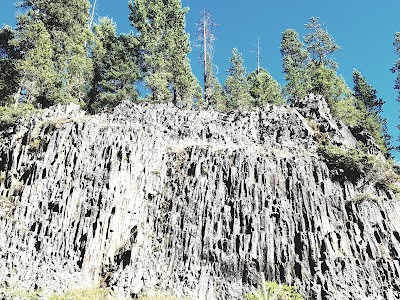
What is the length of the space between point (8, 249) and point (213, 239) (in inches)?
429

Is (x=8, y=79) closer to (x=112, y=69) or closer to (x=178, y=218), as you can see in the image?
(x=112, y=69)

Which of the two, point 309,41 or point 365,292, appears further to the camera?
point 309,41

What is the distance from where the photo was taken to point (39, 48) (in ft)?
106

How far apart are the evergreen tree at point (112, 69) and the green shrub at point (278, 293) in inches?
914

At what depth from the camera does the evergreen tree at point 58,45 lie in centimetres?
3234

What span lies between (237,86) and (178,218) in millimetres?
26220

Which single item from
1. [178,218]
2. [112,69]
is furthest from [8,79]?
[178,218]

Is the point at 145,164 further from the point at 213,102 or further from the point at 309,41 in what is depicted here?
the point at 309,41

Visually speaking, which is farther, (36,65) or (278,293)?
(36,65)

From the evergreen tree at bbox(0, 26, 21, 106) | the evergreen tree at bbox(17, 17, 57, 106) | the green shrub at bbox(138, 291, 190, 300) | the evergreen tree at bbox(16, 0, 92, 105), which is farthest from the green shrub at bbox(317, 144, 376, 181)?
the evergreen tree at bbox(0, 26, 21, 106)

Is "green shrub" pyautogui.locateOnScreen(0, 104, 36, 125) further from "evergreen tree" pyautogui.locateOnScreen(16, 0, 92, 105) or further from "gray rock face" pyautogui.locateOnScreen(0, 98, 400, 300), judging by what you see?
"evergreen tree" pyautogui.locateOnScreen(16, 0, 92, 105)

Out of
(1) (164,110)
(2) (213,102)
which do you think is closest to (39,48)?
(1) (164,110)

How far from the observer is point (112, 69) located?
36.7 m

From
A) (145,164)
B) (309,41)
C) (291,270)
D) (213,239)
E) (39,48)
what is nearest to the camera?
(291,270)
